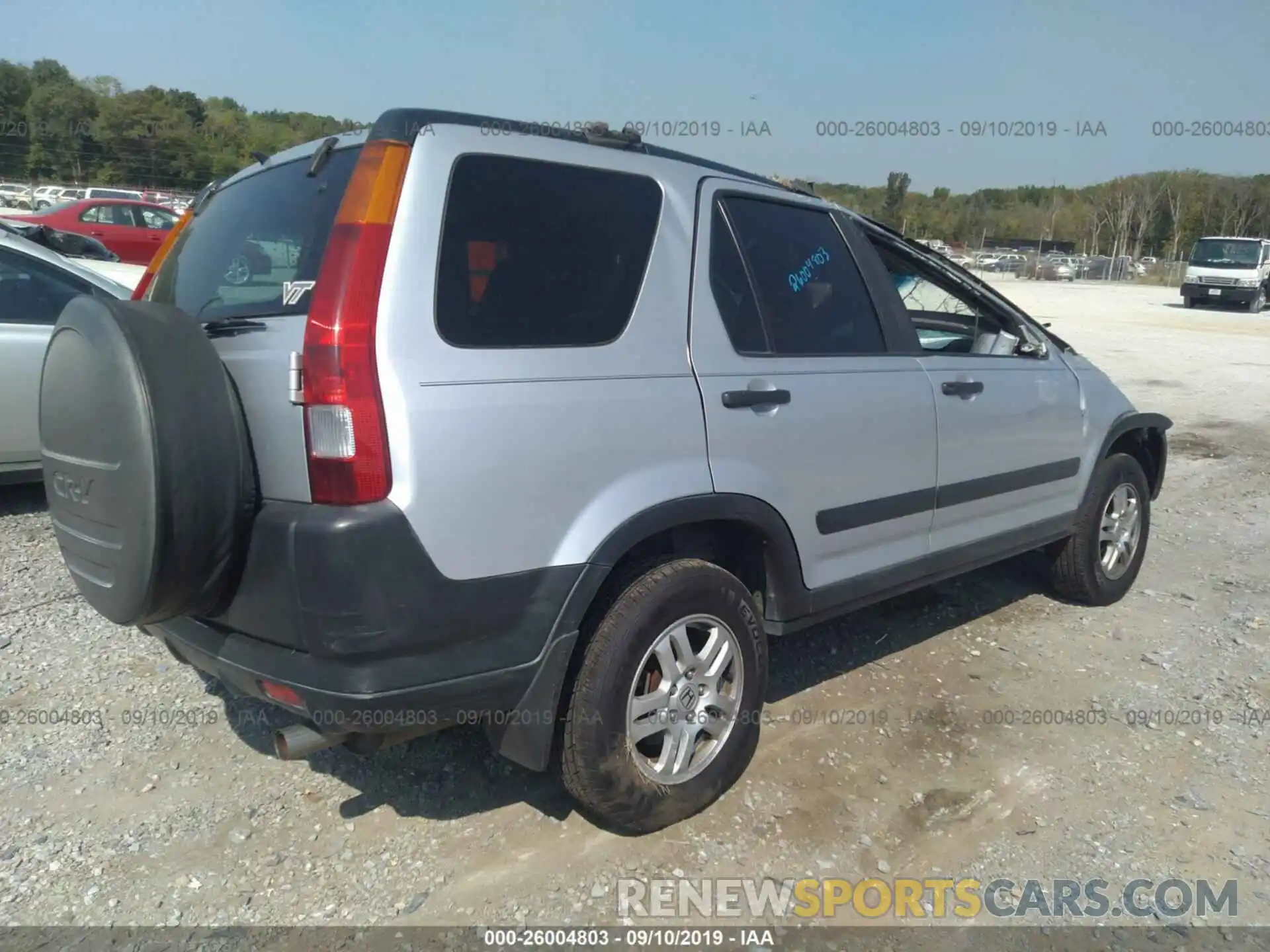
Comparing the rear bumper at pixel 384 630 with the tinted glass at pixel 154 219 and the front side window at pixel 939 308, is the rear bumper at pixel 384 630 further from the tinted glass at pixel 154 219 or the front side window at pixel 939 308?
the tinted glass at pixel 154 219

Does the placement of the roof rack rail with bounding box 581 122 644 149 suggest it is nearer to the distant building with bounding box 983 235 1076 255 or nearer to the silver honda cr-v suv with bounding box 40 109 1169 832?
the silver honda cr-v suv with bounding box 40 109 1169 832

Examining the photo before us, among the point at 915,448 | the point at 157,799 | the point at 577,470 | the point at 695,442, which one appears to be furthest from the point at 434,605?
the point at 915,448

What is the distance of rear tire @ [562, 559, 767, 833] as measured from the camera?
2559 mm

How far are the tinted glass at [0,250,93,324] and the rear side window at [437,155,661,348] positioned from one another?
13.5 feet

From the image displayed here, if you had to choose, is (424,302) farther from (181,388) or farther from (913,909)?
(913,909)

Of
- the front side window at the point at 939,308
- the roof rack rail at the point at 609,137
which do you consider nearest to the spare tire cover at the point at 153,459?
the roof rack rail at the point at 609,137

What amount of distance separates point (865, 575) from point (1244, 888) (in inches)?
54.5

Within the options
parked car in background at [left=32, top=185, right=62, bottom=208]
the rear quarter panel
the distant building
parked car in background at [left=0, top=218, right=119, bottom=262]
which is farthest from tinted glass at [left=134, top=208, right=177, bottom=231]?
the distant building

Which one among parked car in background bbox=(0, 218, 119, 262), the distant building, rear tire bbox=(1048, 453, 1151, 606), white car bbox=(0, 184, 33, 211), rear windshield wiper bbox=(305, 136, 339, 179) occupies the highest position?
the distant building

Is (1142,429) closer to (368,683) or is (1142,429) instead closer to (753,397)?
(753,397)

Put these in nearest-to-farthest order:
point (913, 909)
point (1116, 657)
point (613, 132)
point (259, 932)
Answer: point (259, 932) < point (913, 909) < point (613, 132) < point (1116, 657)

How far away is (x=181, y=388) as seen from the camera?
218cm

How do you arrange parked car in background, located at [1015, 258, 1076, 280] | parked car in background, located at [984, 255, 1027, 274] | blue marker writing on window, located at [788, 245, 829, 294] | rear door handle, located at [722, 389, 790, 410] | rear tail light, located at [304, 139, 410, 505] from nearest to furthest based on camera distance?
rear tail light, located at [304, 139, 410, 505]
rear door handle, located at [722, 389, 790, 410]
blue marker writing on window, located at [788, 245, 829, 294]
parked car in background, located at [1015, 258, 1076, 280]
parked car in background, located at [984, 255, 1027, 274]

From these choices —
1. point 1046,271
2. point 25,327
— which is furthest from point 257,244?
point 1046,271
